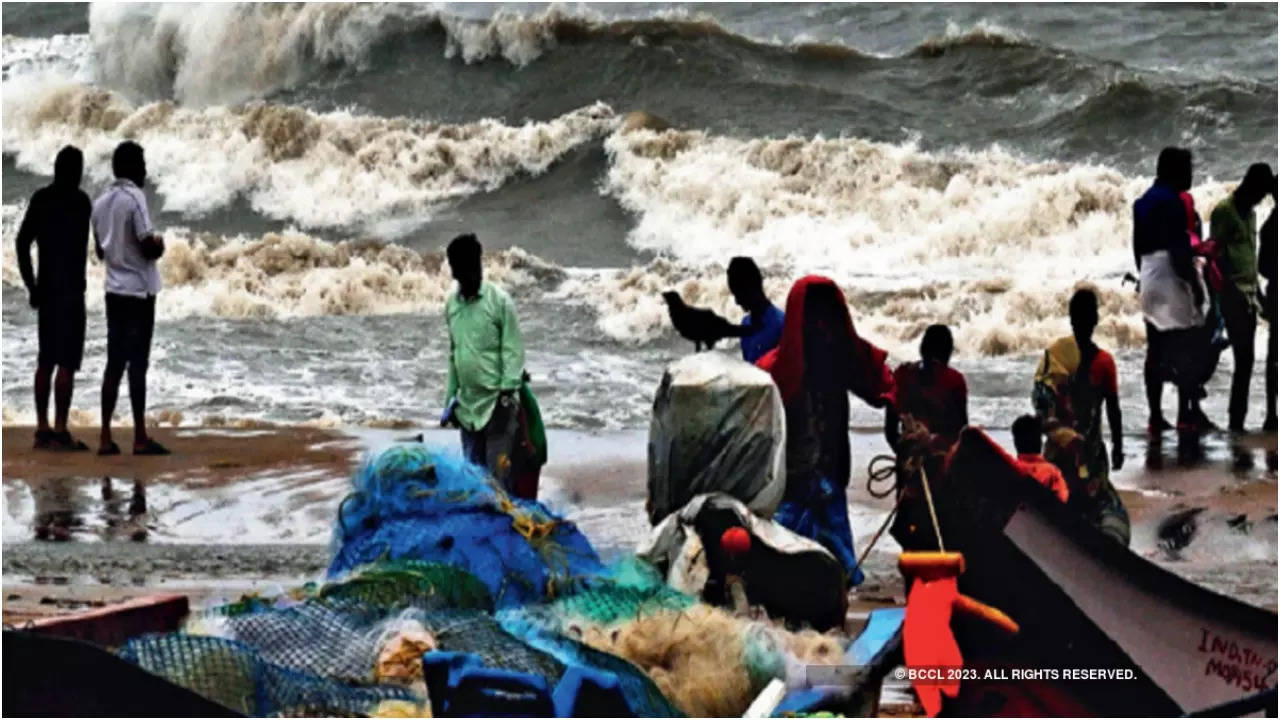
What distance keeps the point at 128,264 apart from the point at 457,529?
438 cm

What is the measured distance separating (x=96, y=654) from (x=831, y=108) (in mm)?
21840

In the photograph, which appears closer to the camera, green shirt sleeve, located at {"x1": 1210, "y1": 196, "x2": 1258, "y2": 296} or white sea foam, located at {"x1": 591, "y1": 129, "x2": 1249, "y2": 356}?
green shirt sleeve, located at {"x1": 1210, "y1": 196, "x2": 1258, "y2": 296}

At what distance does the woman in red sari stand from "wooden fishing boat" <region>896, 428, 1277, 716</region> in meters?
1.16

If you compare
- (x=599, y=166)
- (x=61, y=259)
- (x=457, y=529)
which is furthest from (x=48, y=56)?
(x=457, y=529)

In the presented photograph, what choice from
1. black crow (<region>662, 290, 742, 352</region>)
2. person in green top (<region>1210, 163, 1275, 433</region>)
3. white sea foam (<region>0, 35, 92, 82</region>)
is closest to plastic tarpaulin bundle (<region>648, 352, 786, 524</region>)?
black crow (<region>662, 290, 742, 352</region>)

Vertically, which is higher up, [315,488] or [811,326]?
[811,326]

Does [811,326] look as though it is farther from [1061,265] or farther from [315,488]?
[1061,265]

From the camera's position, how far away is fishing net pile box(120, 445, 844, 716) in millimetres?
6117

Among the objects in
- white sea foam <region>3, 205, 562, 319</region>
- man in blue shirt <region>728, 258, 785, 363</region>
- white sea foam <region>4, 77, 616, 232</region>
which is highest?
man in blue shirt <region>728, 258, 785, 363</region>

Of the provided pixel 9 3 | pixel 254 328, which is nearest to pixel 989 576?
pixel 254 328

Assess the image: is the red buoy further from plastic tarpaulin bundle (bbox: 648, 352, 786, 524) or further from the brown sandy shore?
the brown sandy shore

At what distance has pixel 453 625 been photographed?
6473mm

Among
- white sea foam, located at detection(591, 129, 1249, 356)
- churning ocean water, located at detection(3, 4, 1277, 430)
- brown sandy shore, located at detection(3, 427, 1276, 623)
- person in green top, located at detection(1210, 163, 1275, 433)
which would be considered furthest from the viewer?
white sea foam, located at detection(591, 129, 1249, 356)

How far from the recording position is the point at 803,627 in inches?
288
